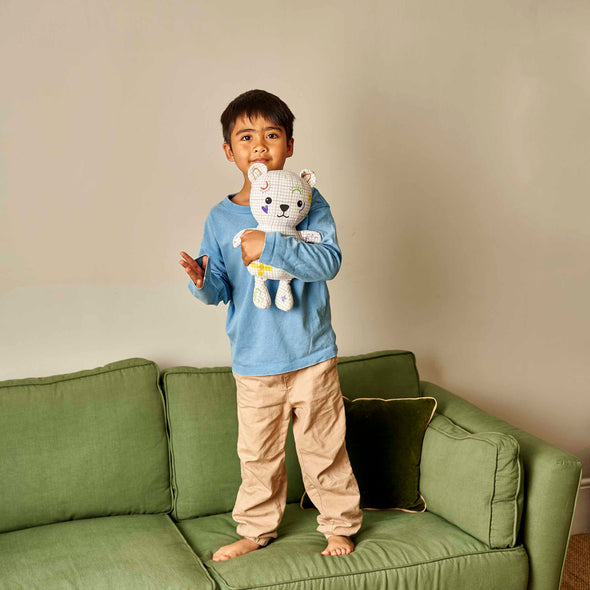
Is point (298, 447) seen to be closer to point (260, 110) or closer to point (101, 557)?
point (101, 557)

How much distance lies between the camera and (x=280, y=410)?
1800 millimetres

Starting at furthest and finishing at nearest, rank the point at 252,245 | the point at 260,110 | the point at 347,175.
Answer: the point at 347,175
the point at 260,110
the point at 252,245

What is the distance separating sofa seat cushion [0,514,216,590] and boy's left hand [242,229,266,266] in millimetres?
741

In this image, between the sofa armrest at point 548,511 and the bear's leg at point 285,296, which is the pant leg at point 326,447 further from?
the sofa armrest at point 548,511

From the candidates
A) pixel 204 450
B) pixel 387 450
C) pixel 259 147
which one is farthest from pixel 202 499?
pixel 259 147

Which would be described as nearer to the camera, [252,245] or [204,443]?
[252,245]

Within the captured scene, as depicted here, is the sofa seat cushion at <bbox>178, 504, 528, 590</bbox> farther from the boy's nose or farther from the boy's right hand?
the boy's nose

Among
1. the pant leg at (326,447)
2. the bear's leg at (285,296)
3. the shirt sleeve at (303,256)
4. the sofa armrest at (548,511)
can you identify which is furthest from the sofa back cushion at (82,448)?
the sofa armrest at (548,511)

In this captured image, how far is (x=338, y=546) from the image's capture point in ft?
5.65

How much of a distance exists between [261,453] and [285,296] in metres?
0.41

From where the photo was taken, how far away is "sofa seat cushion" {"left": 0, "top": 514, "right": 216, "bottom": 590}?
5.13ft

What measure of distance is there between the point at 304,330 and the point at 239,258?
251 mm

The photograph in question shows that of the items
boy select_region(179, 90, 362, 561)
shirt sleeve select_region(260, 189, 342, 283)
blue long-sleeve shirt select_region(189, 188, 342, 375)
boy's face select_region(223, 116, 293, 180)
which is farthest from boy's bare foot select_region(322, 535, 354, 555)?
boy's face select_region(223, 116, 293, 180)

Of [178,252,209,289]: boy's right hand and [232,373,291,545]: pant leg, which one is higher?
[178,252,209,289]: boy's right hand
